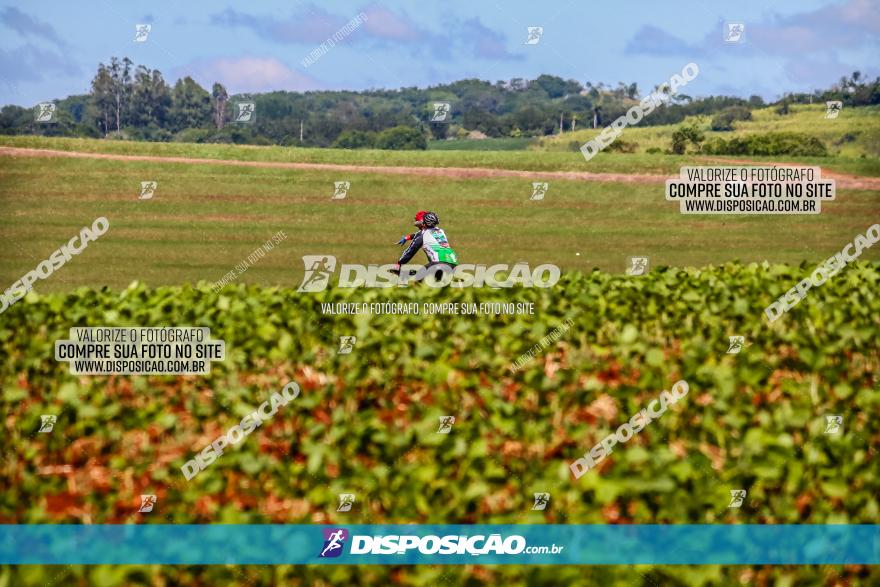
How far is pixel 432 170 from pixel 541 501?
44639 mm

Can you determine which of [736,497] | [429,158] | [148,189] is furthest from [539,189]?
[736,497]

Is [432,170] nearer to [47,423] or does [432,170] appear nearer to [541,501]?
[47,423]

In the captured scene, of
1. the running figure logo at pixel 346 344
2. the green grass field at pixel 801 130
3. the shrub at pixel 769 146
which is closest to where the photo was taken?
the running figure logo at pixel 346 344

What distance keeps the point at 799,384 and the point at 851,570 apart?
340cm

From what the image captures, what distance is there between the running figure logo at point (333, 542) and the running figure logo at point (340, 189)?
129 ft

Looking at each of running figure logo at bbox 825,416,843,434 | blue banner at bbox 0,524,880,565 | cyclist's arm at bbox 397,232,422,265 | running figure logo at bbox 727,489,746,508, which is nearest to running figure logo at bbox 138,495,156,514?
blue banner at bbox 0,524,880,565

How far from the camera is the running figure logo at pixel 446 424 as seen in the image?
8.70 m

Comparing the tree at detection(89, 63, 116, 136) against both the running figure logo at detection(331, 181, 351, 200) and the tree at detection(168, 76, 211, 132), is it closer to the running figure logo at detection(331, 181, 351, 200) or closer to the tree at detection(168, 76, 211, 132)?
the tree at detection(168, 76, 211, 132)

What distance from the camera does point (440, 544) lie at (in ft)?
22.6

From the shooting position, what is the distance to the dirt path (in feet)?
167

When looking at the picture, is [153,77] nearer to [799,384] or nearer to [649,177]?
[649,177]

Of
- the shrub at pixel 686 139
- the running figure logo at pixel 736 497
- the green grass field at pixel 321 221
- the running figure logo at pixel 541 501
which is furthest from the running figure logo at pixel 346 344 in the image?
the shrub at pixel 686 139

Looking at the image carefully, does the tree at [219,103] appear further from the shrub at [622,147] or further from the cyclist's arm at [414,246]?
the cyclist's arm at [414,246]

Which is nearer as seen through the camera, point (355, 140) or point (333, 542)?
point (333, 542)
